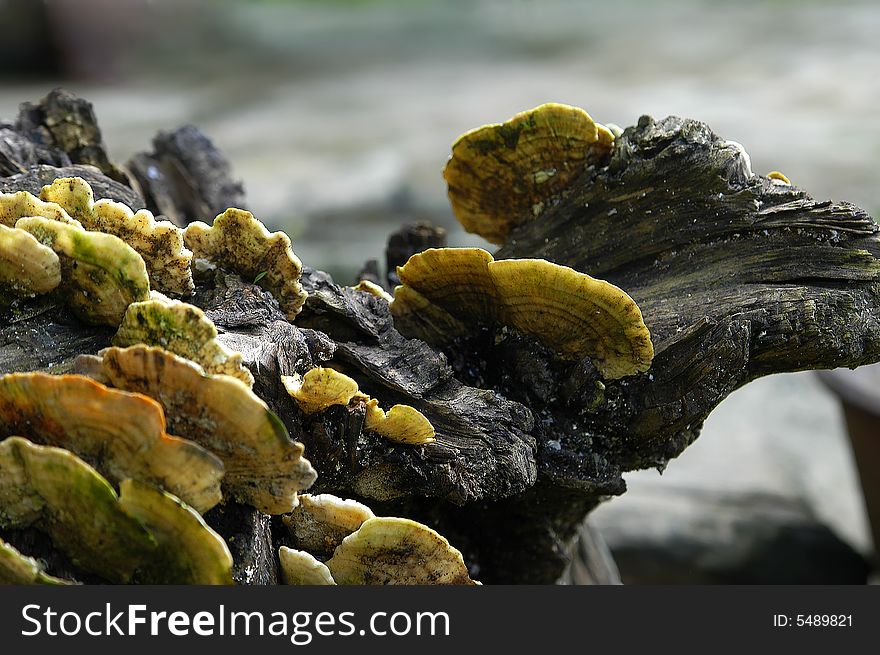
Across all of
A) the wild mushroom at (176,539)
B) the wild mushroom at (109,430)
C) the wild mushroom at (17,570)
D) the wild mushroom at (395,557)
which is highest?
the wild mushroom at (109,430)

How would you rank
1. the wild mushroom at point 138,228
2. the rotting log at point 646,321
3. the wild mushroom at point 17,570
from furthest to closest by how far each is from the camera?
the rotting log at point 646,321 → the wild mushroom at point 138,228 → the wild mushroom at point 17,570

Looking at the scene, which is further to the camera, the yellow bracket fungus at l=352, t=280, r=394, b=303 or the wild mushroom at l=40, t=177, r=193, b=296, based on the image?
the yellow bracket fungus at l=352, t=280, r=394, b=303

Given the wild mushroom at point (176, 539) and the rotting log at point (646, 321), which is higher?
the rotting log at point (646, 321)

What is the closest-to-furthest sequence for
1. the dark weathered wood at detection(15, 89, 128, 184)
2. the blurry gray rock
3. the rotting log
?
1. the rotting log
2. the dark weathered wood at detection(15, 89, 128, 184)
3. the blurry gray rock

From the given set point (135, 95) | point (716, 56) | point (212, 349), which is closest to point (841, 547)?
point (212, 349)

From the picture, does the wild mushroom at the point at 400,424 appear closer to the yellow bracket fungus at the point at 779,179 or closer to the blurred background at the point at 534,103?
the yellow bracket fungus at the point at 779,179

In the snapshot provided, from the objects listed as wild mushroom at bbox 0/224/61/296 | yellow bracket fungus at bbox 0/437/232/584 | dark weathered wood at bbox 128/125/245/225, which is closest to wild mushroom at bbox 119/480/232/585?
yellow bracket fungus at bbox 0/437/232/584

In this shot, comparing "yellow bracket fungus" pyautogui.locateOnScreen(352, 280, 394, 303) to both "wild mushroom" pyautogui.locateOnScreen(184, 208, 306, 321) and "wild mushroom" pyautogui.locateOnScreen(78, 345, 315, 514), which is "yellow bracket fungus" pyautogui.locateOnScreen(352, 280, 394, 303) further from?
"wild mushroom" pyautogui.locateOnScreen(78, 345, 315, 514)

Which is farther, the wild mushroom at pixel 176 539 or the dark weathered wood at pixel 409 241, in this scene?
the dark weathered wood at pixel 409 241

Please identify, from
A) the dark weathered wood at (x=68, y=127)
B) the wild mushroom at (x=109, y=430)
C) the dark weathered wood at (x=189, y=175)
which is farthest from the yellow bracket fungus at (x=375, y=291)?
the dark weathered wood at (x=189, y=175)
